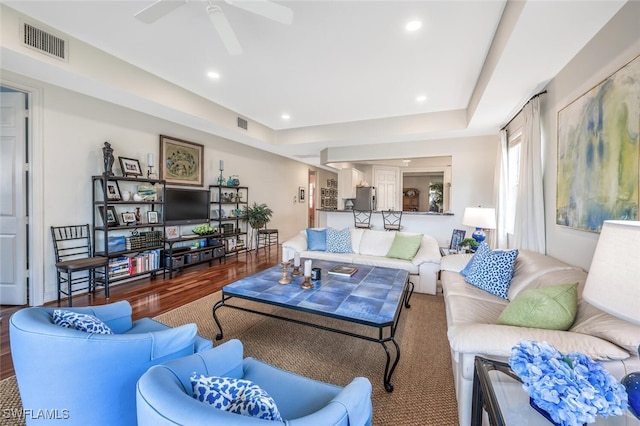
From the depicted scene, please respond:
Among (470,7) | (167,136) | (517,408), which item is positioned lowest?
(517,408)

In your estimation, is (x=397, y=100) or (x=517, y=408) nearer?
(x=517, y=408)

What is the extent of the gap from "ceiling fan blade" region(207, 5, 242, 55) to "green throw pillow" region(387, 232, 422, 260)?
3.27 m

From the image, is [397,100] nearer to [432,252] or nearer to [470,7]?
[470,7]

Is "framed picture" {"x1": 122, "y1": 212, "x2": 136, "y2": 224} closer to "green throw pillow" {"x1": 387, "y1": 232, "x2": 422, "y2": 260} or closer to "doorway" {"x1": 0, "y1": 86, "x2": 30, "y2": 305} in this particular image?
"doorway" {"x1": 0, "y1": 86, "x2": 30, "y2": 305}

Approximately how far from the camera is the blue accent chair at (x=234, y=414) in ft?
2.02

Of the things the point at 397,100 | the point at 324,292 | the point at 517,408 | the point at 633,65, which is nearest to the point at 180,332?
the point at 324,292

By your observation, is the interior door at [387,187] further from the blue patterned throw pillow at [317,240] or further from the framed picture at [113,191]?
the framed picture at [113,191]

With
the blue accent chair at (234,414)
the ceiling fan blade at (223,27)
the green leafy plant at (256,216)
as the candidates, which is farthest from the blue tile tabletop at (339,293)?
the green leafy plant at (256,216)

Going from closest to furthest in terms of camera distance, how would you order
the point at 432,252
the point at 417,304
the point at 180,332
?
1. the point at 180,332
2. the point at 417,304
3. the point at 432,252

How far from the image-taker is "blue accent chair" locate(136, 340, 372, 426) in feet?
2.02

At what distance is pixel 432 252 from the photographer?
12.4 feet

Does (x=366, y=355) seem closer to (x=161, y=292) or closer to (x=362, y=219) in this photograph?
(x=161, y=292)

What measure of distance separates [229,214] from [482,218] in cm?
487

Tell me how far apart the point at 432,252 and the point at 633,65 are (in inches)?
105
